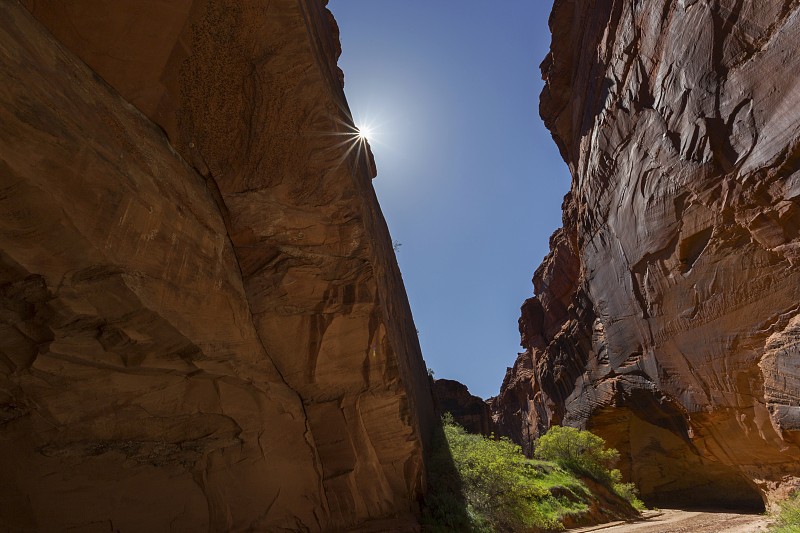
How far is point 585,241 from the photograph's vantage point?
2714 centimetres

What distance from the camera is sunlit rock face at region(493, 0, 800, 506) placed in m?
11.9

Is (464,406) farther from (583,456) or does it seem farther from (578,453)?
(583,456)

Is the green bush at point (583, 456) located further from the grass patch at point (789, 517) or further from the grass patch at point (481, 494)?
the grass patch at point (789, 517)

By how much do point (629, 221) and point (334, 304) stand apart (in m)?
16.1

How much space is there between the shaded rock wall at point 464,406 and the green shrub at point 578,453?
98.9 ft

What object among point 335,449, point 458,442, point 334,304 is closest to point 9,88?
point 334,304

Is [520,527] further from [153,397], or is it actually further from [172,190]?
[172,190]

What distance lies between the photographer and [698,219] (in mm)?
14539

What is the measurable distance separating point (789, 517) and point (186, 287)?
17.2 metres

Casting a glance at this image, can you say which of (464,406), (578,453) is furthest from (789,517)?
(464,406)

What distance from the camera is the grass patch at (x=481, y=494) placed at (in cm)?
1123

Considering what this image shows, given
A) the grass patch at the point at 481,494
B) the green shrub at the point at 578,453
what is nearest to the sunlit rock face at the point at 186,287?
the grass patch at the point at 481,494

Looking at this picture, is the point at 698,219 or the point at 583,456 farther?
the point at 583,456

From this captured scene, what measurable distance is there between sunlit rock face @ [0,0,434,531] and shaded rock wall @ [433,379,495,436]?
48.7 m
